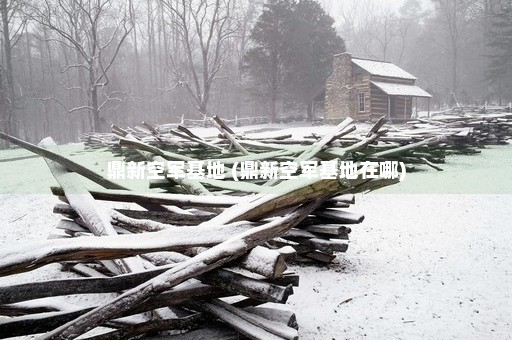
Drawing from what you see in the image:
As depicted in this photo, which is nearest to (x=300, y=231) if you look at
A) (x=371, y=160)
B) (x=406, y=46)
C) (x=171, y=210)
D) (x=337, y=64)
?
(x=171, y=210)

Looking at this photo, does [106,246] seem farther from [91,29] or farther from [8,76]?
[8,76]

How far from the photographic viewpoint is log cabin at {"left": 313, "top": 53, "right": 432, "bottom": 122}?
28.0 m

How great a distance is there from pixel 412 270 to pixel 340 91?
2849 cm

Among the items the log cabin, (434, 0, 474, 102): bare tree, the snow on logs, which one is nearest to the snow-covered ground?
the snow on logs

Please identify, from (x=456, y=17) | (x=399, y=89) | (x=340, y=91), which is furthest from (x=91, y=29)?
(x=456, y=17)

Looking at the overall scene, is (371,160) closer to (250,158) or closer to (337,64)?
(250,158)

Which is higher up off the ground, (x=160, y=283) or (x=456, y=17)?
(x=456, y=17)

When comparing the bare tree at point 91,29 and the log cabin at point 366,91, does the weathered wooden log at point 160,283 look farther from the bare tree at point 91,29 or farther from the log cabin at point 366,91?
the log cabin at point 366,91

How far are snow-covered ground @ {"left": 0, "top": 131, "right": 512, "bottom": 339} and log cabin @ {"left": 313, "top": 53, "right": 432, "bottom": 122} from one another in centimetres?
2393

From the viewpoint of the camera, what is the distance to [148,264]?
2092 millimetres

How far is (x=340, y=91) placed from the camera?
2966cm

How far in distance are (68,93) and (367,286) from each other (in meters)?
46.3

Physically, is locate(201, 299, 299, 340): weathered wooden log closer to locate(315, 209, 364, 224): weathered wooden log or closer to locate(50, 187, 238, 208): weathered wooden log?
locate(50, 187, 238, 208): weathered wooden log

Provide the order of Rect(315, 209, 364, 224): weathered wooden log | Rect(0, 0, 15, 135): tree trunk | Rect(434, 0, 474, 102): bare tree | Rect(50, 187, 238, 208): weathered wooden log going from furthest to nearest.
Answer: Rect(434, 0, 474, 102): bare tree
Rect(0, 0, 15, 135): tree trunk
Rect(315, 209, 364, 224): weathered wooden log
Rect(50, 187, 238, 208): weathered wooden log
